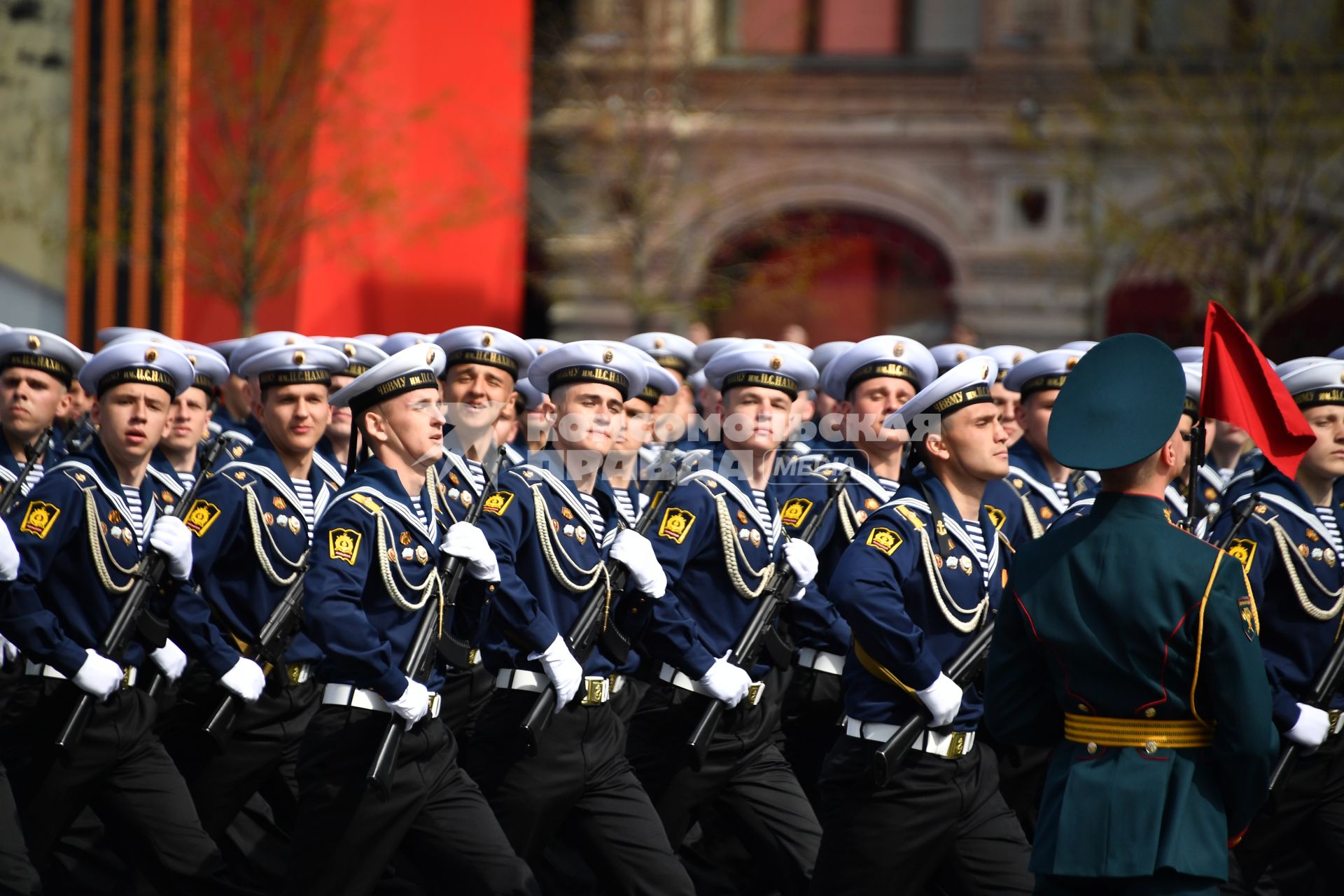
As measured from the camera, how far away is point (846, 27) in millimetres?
20406

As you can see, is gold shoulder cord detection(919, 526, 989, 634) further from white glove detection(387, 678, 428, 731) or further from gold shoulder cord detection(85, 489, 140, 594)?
gold shoulder cord detection(85, 489, 140, 594)

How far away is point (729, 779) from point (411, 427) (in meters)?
1.54

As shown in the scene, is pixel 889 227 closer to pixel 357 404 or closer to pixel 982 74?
pixel 982 74

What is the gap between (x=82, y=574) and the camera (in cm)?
581

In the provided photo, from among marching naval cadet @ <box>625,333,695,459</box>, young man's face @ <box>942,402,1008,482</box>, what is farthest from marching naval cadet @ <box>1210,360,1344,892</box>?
marching naval cadet @ <box>625,333,695,459</box>

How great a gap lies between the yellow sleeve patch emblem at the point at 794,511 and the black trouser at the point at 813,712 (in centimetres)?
56

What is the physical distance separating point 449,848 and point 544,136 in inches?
619

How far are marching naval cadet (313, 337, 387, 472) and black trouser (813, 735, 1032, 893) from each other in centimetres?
257

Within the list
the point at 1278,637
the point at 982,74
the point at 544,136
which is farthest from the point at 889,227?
the point at 1278,637

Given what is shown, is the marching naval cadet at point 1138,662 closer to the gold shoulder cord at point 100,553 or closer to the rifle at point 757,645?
the rifle at point 757,645

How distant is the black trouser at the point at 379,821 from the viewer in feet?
15.7

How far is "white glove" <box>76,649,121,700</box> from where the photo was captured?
5.51 meters

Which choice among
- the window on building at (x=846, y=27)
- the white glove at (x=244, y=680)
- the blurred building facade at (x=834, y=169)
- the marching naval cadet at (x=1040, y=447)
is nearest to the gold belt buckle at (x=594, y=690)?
the white glove at (x=244, y=680)

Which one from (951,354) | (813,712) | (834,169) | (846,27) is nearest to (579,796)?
(813,712)
